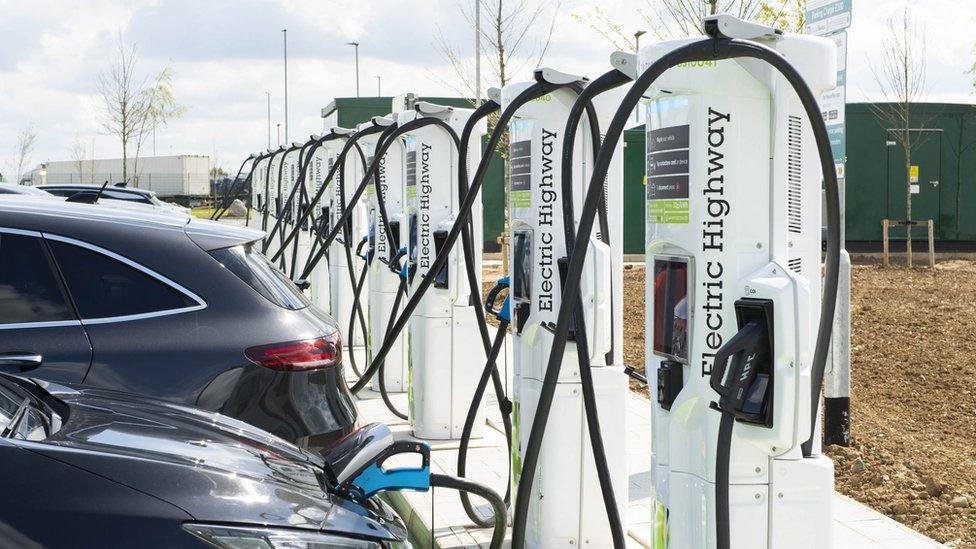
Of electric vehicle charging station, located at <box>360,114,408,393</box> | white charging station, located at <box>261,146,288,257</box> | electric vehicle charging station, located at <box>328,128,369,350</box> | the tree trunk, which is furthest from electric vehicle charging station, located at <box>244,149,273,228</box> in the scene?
the tree trunk

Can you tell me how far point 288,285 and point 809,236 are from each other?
270cm

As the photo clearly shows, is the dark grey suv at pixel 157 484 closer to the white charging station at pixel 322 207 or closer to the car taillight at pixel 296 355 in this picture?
the car taillight at pixel 296 355

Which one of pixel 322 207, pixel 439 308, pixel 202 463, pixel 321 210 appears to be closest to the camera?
pixel 202 463

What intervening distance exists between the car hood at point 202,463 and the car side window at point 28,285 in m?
1.12

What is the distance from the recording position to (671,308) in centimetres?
363

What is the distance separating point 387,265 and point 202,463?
7069mm

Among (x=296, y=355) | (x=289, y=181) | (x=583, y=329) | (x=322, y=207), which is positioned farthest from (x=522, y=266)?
(x=289, y=181)

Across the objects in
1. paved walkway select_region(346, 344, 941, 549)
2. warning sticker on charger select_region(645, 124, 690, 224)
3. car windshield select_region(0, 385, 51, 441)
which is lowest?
paved walkway select_region(346, 344, 941, 549)

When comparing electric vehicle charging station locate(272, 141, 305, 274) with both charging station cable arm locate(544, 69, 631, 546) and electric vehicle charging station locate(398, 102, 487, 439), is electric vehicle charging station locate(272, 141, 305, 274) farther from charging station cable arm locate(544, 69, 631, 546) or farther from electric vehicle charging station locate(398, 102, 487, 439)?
charging station cable arm locate(544, 69, 631, 546)

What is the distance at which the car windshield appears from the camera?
2.77m

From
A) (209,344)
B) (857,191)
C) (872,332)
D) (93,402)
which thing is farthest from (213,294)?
(857,191)

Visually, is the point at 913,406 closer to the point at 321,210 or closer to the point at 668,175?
the point at 668,175

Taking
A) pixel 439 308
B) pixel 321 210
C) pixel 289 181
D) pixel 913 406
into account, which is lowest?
pixel 913 406

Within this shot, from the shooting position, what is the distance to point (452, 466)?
23.4ft
